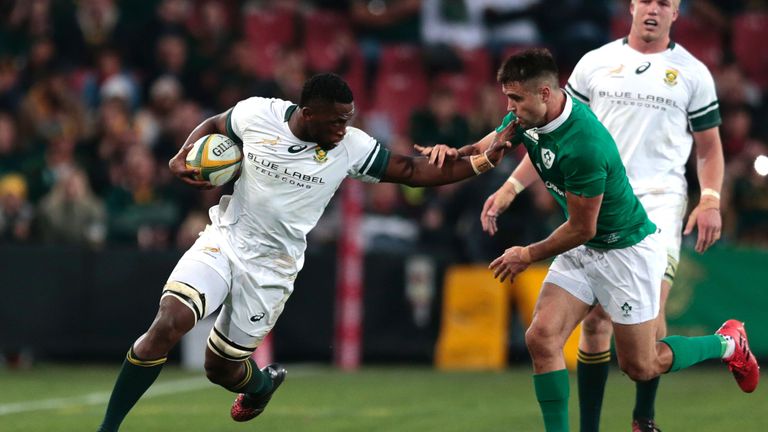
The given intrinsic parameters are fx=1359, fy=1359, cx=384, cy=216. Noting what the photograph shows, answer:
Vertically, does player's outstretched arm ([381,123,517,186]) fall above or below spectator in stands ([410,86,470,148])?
above

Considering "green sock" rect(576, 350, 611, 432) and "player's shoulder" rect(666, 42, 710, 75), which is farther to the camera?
"player's shoulder" rect(666, 42, 710, 75)

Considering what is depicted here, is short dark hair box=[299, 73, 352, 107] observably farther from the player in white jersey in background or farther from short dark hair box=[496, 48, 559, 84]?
the player in white jersey in background

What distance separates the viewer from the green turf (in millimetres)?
9477

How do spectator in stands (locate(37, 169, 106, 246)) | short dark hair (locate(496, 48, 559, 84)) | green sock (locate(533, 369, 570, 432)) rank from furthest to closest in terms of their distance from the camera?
spectator in stands (locate(37, 169, 106, 246)) < green sock (locate(533, 369, 570, 432)) < short dark hair (locate(496, 48, 559, 84))

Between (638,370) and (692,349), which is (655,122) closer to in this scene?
(692,349)

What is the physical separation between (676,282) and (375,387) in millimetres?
3467

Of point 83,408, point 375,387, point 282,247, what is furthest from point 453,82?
point 282,247

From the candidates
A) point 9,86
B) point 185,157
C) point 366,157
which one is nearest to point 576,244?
point 366,157

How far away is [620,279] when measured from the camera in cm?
736

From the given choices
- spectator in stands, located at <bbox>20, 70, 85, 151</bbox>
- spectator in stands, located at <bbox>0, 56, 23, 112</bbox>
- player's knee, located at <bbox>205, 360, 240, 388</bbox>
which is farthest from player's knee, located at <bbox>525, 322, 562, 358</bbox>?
spectator in stands, located at <bbox>0, 56, 23, 112</bbox>

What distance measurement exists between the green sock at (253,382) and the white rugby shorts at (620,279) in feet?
6.58

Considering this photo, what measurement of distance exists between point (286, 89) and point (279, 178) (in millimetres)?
6482

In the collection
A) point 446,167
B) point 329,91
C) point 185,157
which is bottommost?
point 446,167

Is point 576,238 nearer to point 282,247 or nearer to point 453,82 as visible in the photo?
point 282,247
